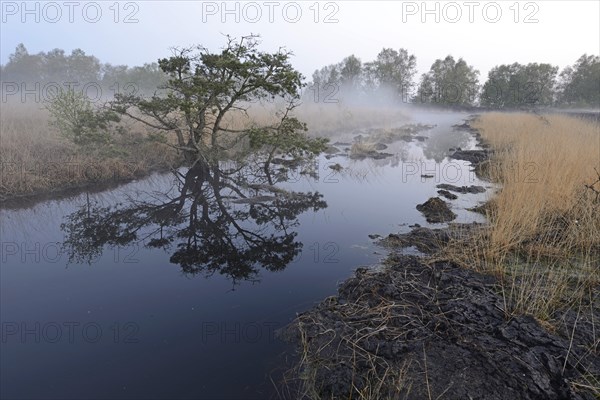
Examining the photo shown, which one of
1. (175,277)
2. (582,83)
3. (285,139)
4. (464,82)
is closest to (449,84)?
(464,82)

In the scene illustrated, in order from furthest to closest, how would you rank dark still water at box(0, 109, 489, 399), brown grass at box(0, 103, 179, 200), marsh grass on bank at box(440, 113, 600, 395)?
brown grass at box(0, 103, 179, 200) → marsh grass on bank at box(440, 113, 600, 395) → dark still water at box(0, 109, 489, 399)

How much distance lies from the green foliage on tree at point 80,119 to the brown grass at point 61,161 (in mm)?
447

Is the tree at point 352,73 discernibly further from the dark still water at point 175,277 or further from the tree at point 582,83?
the dark still water at point 175,277

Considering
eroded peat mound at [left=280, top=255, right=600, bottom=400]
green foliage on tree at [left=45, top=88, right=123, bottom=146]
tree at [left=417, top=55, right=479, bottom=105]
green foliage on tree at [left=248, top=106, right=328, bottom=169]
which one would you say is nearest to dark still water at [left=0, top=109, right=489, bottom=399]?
eroded peat mound at [left=280, top=255, right=600, bottom=400]

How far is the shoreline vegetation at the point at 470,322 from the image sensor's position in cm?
275

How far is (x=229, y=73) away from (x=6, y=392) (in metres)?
8.42

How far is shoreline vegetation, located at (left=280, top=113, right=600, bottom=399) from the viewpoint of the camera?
275 cm

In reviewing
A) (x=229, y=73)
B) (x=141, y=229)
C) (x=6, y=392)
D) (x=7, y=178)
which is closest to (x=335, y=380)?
(x=6, y=392)

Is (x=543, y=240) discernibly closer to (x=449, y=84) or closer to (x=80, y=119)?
(x=80, y=119)

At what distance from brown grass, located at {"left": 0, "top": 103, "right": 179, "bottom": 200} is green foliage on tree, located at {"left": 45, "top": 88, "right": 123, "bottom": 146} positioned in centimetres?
45

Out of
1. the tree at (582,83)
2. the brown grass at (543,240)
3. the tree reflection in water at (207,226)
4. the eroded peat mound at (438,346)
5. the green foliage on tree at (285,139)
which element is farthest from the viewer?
the tree at (582,83)

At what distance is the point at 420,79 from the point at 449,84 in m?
6.11

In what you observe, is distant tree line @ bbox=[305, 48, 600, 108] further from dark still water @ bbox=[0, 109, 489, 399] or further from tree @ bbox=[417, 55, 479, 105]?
dark still water @ bbox=[0, 109, 489, 399]

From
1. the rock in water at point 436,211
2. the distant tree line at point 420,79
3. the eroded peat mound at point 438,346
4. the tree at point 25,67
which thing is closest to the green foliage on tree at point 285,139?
the rock in water at point 436,211
